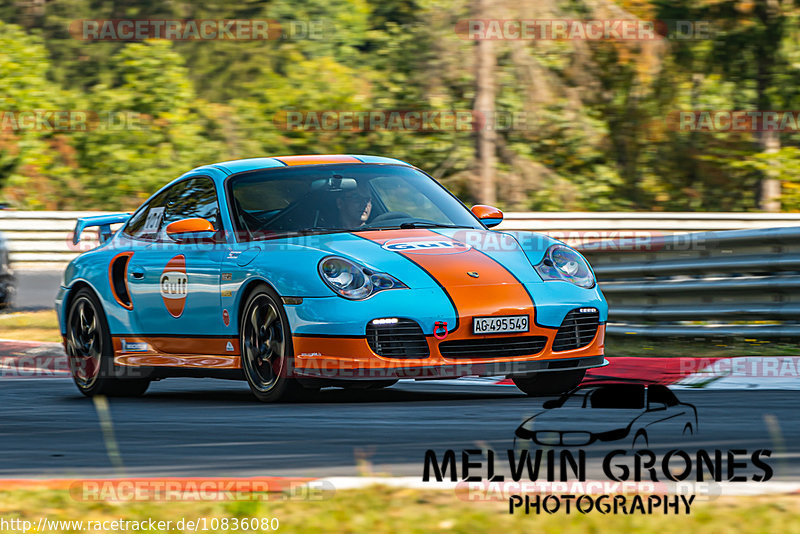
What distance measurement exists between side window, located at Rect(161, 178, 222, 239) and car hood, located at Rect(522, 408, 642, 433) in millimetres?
2552

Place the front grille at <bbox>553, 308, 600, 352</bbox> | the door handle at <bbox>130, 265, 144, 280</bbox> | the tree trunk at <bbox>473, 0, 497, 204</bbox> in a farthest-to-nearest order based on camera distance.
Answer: the tree trunk at <bbox>473, 0, 497, 204</bbox> < the door handle at <bbox>130, 265, 144, 280</bbox> < the front grille at <bbox>553, 308, 600, 352</bbox>

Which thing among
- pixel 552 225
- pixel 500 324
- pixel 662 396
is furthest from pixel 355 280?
pixel 552 225

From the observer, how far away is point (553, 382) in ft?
23.2

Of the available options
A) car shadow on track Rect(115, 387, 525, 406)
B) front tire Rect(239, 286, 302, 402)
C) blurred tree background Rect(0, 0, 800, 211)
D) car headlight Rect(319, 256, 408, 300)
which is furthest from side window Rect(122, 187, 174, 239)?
blurred tree background Rect(0, 0, 800, 211)

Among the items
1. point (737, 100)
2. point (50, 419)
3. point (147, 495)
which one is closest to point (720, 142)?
point (737, 100)

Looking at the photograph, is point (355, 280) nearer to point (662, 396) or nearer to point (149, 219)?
point (662, 396)

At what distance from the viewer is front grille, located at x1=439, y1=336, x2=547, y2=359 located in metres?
6.39

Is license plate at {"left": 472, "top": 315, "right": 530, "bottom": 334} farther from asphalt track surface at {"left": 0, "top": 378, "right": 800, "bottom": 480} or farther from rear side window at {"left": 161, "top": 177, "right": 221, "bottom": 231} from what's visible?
rear side window at {"left": 161, "top": 177, "right": 221, "bottom": 231}

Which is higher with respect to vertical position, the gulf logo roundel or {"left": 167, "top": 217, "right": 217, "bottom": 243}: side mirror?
{"left": 167, "top": 217, "right": 217, "bottom": 243}: side mirror

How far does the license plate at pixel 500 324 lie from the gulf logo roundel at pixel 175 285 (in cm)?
192

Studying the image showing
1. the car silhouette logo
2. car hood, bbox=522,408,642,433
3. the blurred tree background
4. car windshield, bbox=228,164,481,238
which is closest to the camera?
the car silhouette logo

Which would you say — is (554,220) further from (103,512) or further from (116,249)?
(103,512)

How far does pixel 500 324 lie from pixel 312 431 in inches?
51.4

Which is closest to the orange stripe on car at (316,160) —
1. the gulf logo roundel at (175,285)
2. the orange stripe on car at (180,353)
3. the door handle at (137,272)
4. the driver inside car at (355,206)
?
the driver inside car at (355,206)
